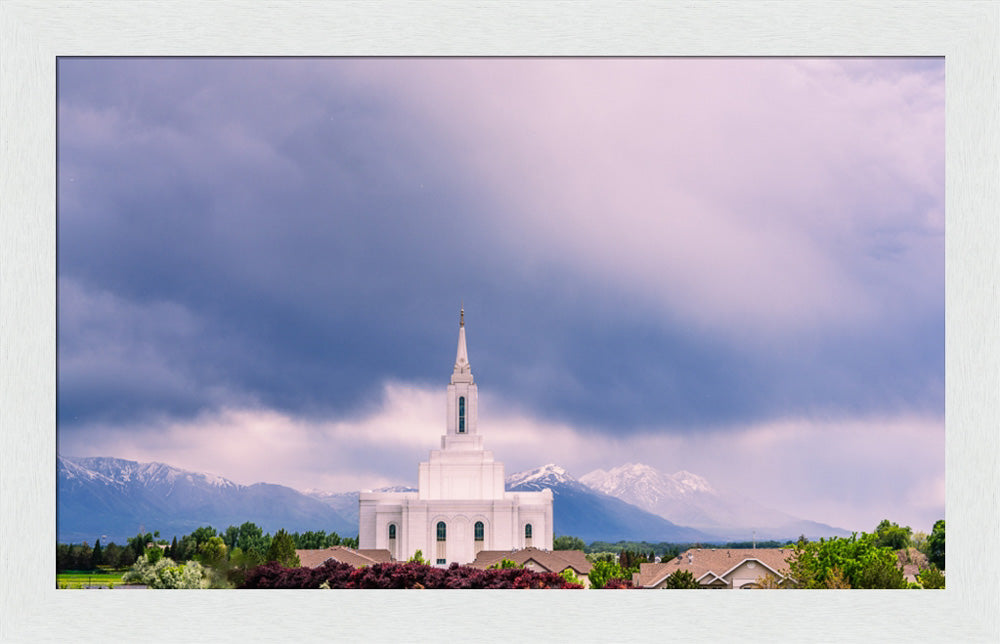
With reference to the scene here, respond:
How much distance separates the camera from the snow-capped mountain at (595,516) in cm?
7169

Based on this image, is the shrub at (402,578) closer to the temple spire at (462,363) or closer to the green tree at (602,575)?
the green tree at (602,575)

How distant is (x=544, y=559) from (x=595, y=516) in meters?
40.1

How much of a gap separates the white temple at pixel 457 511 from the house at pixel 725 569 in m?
11.4

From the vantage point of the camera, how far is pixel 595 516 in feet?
274

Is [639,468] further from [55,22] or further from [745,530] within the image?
[55,22]

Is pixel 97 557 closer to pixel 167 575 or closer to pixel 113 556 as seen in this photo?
pixel 113 556

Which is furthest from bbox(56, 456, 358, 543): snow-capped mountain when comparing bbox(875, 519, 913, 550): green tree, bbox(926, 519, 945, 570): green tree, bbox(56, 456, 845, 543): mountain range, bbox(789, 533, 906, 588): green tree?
bbox(789, 533, 906, 588): green tree

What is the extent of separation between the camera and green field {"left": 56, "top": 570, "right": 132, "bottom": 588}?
28211 mm

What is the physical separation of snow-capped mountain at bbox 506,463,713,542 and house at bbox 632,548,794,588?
99.5ft

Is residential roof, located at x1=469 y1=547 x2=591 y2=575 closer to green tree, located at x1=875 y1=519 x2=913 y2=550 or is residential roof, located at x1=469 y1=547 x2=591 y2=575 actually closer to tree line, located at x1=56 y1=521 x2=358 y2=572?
tree line, located at x1=56 y1=521 x2=358 y2=572

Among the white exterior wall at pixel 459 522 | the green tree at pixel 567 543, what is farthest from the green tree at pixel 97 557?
the green tree at pixel 567 543

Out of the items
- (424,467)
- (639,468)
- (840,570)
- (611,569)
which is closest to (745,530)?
(639,468)

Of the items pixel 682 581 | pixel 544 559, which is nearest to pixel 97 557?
pixel 682 581
